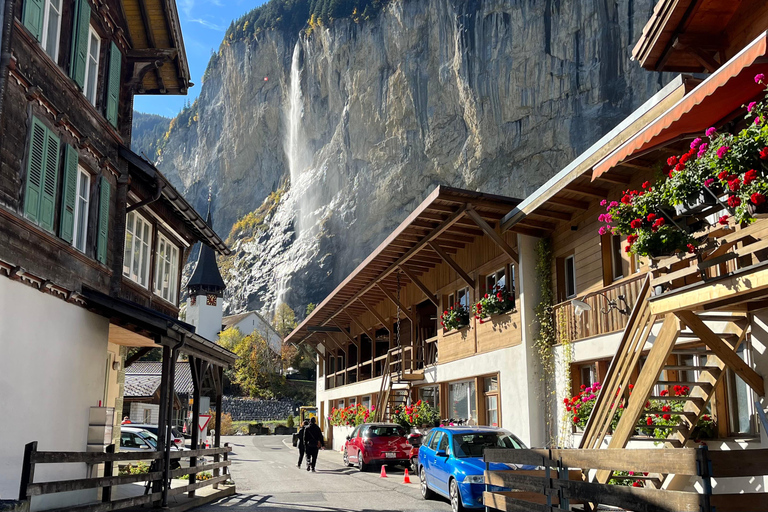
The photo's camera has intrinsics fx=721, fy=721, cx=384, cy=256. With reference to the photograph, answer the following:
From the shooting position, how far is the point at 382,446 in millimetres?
21609

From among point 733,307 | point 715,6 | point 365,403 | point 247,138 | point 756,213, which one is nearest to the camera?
point 756,213

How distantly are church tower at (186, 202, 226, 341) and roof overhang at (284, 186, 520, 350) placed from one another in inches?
2050

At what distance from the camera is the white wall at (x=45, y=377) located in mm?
9648

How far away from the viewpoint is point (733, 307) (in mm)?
10109

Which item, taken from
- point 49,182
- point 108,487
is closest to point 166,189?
point 49,182

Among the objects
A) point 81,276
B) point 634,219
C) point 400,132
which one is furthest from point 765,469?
point 400,132

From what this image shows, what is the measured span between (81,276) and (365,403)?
22223mm

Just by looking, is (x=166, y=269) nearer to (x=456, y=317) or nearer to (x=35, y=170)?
(x=35, y=170)

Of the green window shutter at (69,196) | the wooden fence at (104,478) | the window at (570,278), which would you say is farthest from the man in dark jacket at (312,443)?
the green window shutter at (69,196)

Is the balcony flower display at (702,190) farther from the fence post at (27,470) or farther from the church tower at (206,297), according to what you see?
the church tower at (206,297)

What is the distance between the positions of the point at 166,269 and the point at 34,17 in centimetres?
851

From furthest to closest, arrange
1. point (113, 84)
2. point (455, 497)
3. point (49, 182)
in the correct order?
point (113, 84) < point (455, 497) < point (49, 182)

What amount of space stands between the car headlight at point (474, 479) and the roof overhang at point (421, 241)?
7.14 metres

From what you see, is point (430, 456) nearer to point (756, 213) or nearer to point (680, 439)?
point (680, 439)
